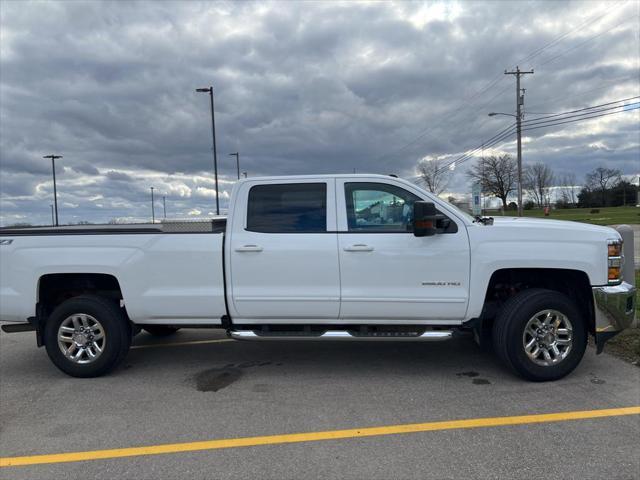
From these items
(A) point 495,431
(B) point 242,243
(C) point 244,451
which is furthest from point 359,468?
(B) point 242,243

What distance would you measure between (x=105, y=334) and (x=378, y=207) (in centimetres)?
308

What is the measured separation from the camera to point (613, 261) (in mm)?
4625

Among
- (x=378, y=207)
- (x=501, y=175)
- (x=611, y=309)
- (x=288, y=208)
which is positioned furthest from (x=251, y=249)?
(x=501, y=175)

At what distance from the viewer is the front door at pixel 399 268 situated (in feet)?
15.5

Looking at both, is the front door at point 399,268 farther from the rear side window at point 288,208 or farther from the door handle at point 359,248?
the rear side window at point 288,208

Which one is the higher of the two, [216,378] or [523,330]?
[523,330]

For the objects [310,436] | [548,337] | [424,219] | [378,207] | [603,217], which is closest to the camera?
[310,436]

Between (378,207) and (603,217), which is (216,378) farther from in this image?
(603,217)

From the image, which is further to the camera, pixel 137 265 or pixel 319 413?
pixel 137 265

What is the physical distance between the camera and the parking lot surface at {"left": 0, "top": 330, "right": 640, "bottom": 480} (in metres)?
3.29

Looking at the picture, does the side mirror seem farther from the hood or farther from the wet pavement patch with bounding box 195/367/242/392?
the wet pavement patch with bounding box 195/367/242/392

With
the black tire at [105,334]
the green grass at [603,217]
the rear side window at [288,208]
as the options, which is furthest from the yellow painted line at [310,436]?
the green grass at [603,217]

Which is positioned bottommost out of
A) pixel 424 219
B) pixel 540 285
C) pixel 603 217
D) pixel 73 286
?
pixel 603 217

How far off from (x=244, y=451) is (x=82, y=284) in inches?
114
